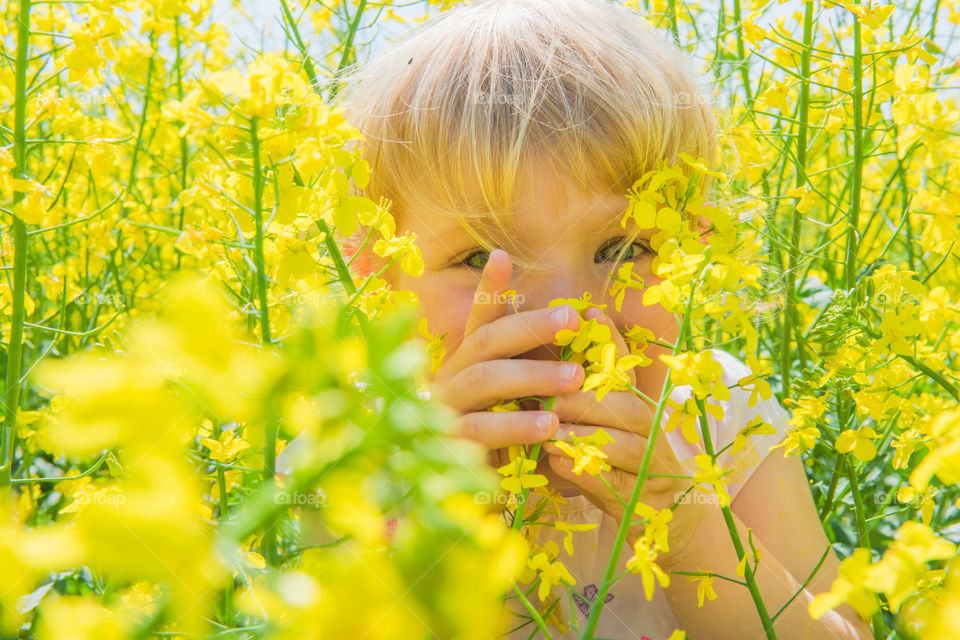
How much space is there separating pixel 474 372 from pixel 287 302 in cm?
17

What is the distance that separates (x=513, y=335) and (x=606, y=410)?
3.9 inches

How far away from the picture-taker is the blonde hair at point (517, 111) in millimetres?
827

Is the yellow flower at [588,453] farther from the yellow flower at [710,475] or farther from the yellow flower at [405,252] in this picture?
the yellow flower at [405,252]

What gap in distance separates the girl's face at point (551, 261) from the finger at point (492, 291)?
50 mm

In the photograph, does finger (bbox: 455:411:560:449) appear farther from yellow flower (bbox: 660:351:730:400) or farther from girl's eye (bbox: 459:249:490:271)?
girl's eye (bbox: 459:249:490:271)

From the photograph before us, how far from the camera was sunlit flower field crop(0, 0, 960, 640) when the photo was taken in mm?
149

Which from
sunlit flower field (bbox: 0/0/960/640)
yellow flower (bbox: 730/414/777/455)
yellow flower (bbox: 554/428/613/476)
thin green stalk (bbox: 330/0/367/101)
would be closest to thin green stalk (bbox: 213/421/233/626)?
sunlit flower field (bbox: 0/0/960/640)

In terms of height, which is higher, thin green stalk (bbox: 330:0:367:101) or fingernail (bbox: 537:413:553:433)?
thin green stalk (bbox: 330:0:367:101)

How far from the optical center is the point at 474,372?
2.21ft

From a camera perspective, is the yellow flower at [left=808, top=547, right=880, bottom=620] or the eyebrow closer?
the yellow flower at [left=808, top=547, right=880, bottom=620]

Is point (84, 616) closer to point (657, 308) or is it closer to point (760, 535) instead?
point (657, 308)

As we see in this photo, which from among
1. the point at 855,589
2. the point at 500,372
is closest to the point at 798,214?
the point at 500,372

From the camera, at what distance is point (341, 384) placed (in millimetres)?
158

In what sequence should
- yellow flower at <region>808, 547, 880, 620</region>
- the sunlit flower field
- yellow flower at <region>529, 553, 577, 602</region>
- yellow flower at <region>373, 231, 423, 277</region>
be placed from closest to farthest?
the sunlit flower field → yellow flower at <region>808, 547, 880, 620</region> → yellow flower at <region>529, 553, 577, 602</region> → yellow flower at <region>373, 231, 423, 277</region>
